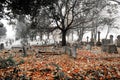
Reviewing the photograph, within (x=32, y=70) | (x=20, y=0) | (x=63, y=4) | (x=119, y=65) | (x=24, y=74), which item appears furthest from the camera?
(x=63, y=4)

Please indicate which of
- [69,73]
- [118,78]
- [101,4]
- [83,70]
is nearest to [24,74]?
[69,73]

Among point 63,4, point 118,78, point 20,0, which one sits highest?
point 63,4

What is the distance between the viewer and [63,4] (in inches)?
1001

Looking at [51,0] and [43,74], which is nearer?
[43,74]

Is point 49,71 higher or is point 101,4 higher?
point 101,4

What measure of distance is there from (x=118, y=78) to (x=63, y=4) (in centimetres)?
1842

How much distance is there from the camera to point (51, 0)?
42.0 ft

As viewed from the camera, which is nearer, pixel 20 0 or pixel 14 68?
pixel 14 68

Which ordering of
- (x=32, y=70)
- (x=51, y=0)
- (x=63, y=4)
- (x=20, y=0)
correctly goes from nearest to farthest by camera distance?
(x=32, y=70) → (x=20, y=0) → (x=51, y=0) → (x=63, y=4)

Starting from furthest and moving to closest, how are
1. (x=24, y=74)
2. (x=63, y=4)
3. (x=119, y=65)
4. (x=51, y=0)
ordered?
(x=63, y=4)
(x=51, y=0)
(x=119, y=65)
(x=24, y=74)

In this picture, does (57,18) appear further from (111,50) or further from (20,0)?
(20,0)

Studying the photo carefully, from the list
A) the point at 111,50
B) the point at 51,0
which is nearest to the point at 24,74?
the point at 51,0

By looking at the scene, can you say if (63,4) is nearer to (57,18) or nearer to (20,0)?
(57,18)

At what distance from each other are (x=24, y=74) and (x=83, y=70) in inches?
102
